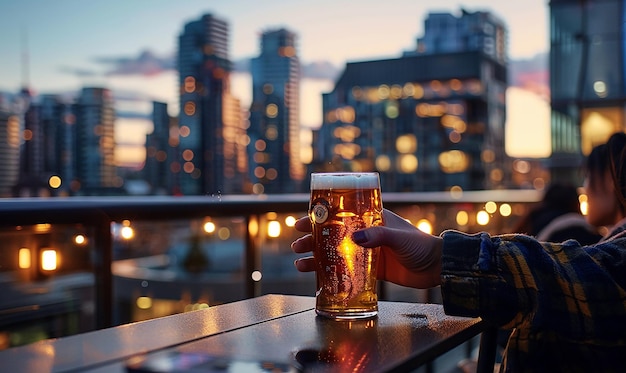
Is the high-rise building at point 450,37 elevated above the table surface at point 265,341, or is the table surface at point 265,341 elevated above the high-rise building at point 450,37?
the high-rise building at point 450,37

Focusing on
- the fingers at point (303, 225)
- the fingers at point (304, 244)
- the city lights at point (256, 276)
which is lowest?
the city lights at point (256, 276)

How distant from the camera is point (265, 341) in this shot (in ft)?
2.90

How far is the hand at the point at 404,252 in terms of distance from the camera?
1.02 m

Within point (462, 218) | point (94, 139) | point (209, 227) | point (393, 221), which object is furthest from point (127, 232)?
point (94, 139)

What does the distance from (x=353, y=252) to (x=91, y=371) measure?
46 cm

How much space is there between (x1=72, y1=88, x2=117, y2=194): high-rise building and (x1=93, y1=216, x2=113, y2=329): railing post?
14.7 metres

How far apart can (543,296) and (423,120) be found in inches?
3291

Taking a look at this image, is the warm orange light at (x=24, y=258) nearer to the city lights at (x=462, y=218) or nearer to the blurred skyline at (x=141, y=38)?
the city lights at (x=462, y=218)

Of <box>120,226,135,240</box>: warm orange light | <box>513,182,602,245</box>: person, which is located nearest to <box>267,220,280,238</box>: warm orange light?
<box>120,226,135,240</box>: warm orange light

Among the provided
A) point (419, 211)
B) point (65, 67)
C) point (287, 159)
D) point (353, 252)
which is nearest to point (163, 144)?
point (287, 159)

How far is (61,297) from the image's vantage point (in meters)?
3.59

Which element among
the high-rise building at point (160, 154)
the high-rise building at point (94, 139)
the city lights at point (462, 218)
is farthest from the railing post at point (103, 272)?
the high-rise building at point (160, 154)

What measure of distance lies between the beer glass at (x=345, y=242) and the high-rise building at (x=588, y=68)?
61.8 feet

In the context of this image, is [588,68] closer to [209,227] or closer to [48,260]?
[209,227]
